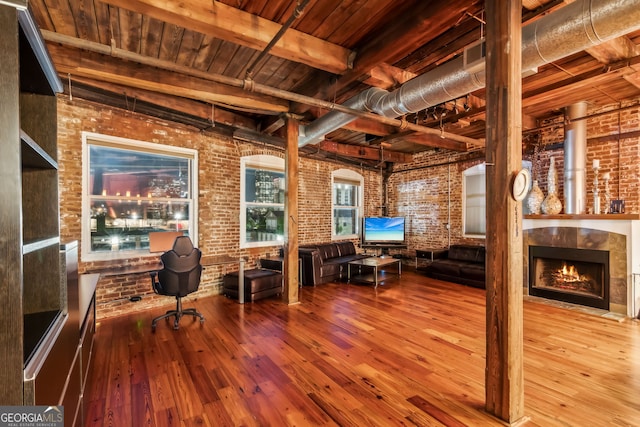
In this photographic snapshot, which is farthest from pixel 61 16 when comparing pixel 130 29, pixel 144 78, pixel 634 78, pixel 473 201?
pixel 473 201

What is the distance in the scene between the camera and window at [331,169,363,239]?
7.83m

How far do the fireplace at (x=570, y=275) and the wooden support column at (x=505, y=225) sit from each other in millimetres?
3508

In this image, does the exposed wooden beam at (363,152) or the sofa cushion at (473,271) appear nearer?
the sofa cushion at (473,271)

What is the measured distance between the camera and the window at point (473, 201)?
23.0 feet

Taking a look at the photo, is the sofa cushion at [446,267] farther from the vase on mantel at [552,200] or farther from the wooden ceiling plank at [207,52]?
the wooden ceiling plank at [207,52]

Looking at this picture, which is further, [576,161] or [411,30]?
[576,161]

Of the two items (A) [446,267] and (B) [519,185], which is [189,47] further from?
(A) [446,267]

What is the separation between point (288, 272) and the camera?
469 centimetres

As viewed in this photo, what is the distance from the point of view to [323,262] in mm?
6402

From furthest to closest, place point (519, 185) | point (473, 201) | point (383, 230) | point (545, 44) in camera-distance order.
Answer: point (383, 230), point (473, 201), point (545, 44), point (519, 185)

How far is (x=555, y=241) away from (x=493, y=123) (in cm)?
388

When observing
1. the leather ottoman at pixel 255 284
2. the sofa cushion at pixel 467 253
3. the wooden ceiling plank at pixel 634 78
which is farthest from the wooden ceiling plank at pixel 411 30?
the sofa cushion at pixel 467 253

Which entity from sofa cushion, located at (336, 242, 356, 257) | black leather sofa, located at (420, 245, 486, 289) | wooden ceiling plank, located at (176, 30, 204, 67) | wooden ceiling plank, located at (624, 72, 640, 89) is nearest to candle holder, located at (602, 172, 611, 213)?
wooden ceiling plank, located at (624, 72, 640, 89)

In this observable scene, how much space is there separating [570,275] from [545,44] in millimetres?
4087
